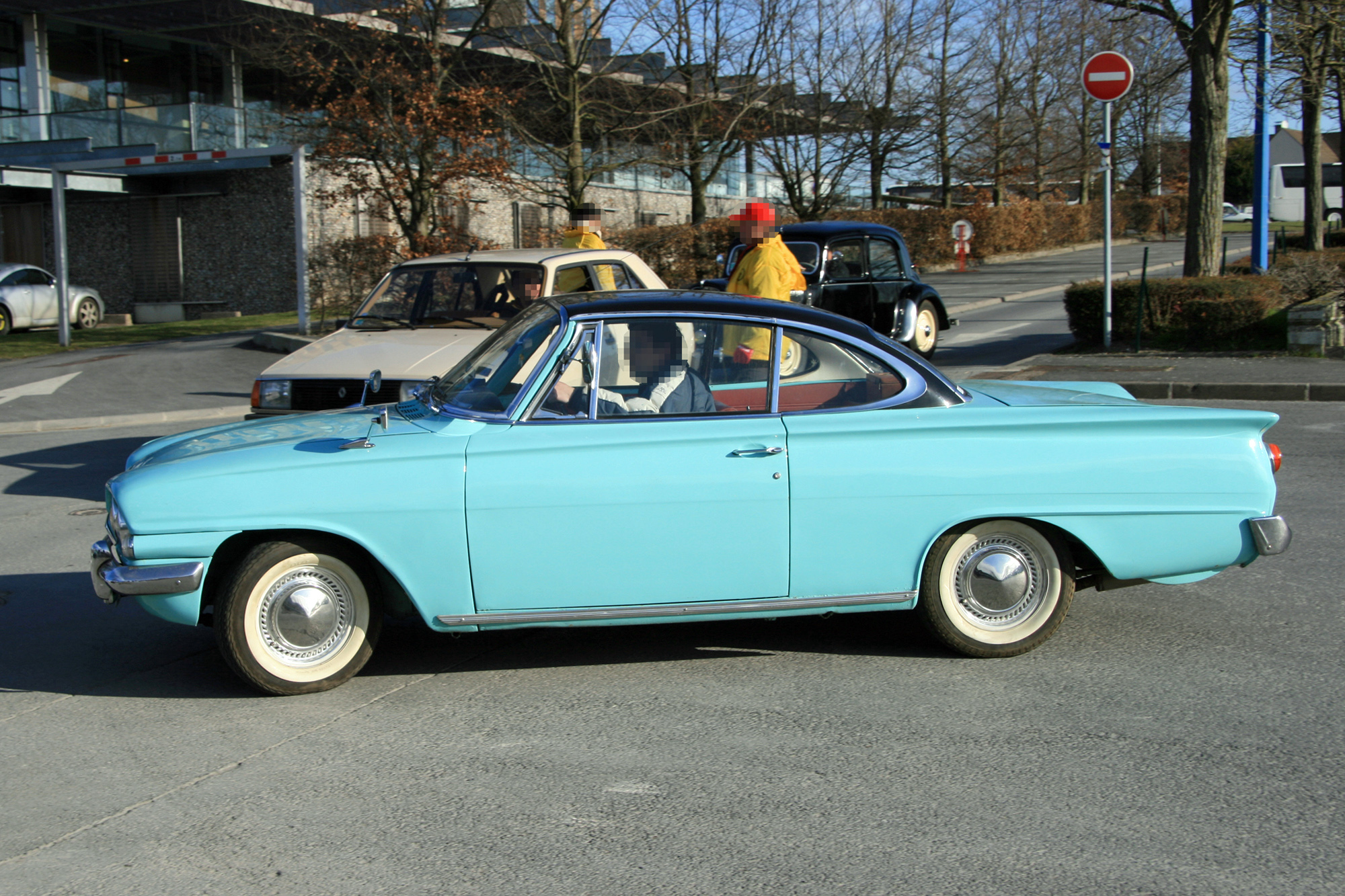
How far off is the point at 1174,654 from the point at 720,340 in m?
2.28

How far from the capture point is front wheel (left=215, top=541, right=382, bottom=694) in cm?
440

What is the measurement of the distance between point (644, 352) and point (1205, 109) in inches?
564

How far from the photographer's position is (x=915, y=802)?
11.6 ft

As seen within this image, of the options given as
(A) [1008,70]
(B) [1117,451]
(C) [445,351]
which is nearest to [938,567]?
(B) [1117,451]

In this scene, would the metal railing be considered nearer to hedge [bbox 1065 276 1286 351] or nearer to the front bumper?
hedge [bbox 1065 276 1286 351]

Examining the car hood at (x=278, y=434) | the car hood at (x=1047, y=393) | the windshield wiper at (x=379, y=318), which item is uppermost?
the windshield wiper at (x=379, y=318)

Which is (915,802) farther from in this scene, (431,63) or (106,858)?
(431,63)

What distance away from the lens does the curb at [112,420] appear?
12.2 metres

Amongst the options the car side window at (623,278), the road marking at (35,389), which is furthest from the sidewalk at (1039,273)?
the road marking at (35,389)

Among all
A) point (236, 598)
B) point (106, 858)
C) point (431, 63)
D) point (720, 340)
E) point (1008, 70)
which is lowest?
point (106, 858)

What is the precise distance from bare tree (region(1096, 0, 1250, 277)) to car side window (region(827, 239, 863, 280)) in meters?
4.83

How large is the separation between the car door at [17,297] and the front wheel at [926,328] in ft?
61.2

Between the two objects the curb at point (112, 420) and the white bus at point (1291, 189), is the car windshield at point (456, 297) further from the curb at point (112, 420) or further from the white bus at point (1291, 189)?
the white bus at point (1291, 189)

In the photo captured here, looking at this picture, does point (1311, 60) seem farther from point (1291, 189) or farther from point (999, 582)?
point (1291, 189)
